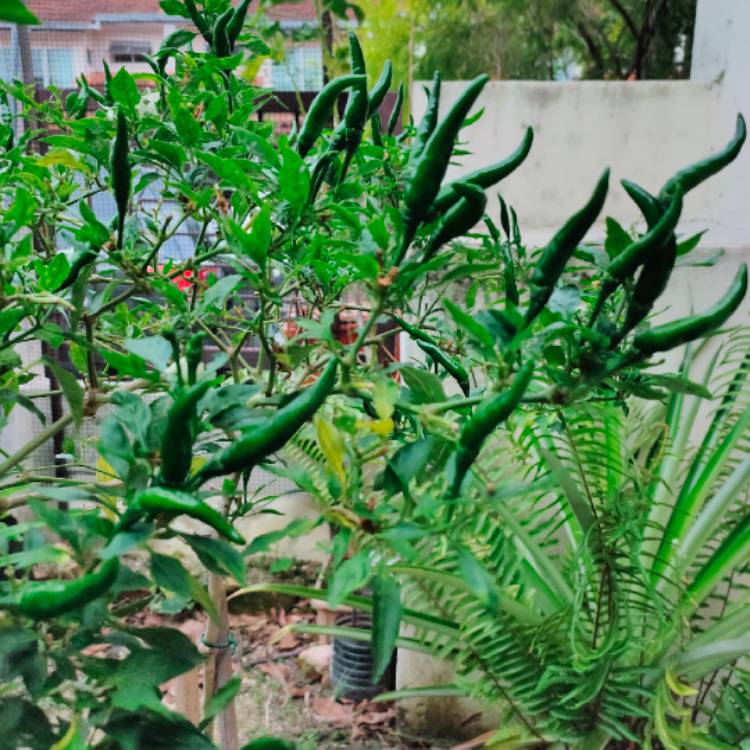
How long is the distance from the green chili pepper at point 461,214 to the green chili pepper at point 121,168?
0.49ft

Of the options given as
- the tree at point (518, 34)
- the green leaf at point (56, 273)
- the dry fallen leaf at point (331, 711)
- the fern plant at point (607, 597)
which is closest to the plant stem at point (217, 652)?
the fern plant at point (607, 597)

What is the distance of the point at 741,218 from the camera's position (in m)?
1.55

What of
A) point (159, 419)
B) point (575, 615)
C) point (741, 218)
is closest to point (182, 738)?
point (159, 419)

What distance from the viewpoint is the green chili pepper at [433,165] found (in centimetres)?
26

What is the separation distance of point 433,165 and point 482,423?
10 cm

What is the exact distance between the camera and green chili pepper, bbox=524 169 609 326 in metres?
0.26

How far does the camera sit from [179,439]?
0.26 metres

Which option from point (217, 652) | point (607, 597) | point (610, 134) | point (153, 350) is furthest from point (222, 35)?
point (610, 134)

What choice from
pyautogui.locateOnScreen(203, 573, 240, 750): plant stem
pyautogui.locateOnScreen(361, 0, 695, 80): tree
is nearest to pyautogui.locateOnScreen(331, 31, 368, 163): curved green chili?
pyautogui.locateOnScreen(203, 573, 240, 750): plant stem

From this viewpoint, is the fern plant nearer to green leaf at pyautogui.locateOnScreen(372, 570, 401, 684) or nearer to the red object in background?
the red object in background

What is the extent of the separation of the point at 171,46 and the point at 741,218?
1368 millimetres

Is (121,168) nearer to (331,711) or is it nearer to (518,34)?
(331,711)

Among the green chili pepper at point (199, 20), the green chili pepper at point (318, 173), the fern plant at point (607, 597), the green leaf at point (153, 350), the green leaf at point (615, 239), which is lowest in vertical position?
the fern plant at point (607, 597)

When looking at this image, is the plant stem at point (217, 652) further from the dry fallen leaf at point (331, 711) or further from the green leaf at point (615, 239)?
the dry fallen leaf at point (331, 711)
